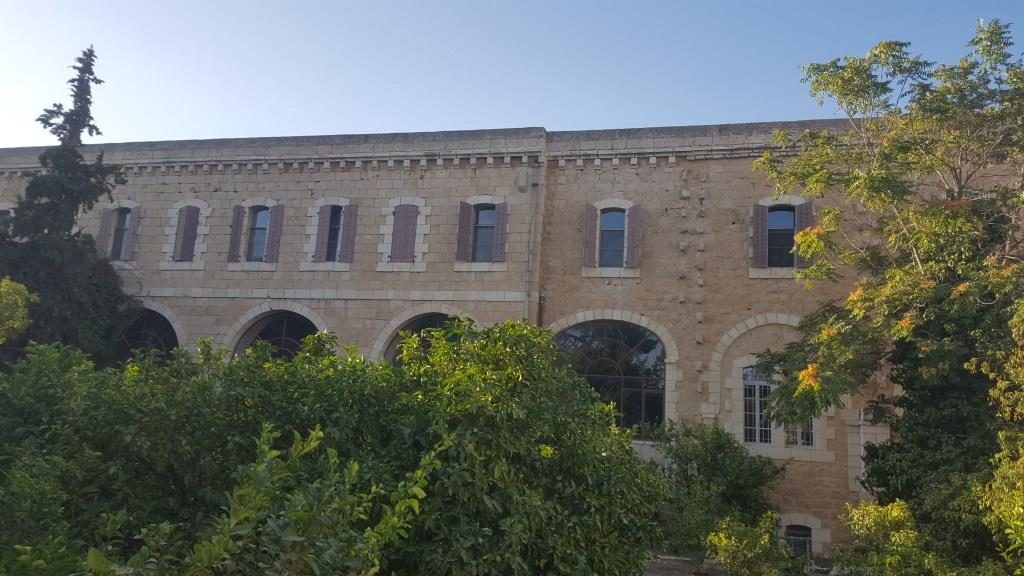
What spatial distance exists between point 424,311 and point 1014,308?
12.0 m

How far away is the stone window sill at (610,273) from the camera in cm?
1703

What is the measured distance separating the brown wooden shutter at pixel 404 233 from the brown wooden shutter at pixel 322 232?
182 centimetres

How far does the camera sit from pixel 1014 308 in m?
9.80

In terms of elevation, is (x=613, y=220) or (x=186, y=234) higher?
(x=613, y=220)

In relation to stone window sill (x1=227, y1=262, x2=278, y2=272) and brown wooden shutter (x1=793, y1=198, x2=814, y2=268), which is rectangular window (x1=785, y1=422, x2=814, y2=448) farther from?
stone window sill (x1=227, y1=262, x2=278, y2=272)

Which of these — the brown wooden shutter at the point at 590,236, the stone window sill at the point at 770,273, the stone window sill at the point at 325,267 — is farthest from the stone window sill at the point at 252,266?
the stone window sill at the point at 770,273

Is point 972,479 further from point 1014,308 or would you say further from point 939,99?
point 939,99

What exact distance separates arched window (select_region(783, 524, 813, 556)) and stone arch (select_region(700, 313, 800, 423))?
274 cm

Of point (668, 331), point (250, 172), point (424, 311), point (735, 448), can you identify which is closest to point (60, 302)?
point (250, 172)

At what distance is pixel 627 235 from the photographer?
56.7 feet

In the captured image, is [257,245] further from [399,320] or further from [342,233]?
[399,320]

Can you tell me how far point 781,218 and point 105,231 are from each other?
17.7 m

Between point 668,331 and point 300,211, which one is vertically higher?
point 300,211

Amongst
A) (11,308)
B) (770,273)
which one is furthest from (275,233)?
(770,273)
